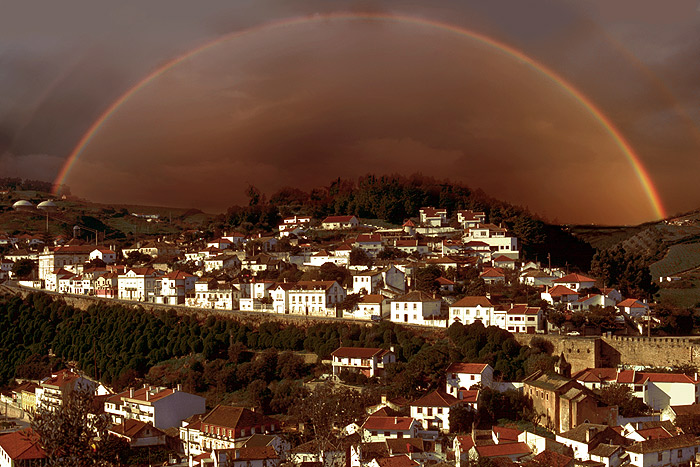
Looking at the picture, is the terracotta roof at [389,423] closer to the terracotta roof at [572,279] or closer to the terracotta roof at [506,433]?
the terracotta roof at [506,433]

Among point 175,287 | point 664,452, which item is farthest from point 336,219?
point 664,452

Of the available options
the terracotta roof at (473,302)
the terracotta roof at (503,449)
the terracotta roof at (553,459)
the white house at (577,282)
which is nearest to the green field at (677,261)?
the white house at (577,282)

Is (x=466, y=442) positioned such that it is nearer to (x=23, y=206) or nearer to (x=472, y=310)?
(x=472, y=310)

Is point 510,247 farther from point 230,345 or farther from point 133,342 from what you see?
point 133,342

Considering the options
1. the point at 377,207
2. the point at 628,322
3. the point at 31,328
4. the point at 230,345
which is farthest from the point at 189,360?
the point at 377,207

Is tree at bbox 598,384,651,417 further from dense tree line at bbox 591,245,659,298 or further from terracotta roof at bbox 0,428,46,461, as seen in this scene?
terracotta roof at bbox 0,428,46,461

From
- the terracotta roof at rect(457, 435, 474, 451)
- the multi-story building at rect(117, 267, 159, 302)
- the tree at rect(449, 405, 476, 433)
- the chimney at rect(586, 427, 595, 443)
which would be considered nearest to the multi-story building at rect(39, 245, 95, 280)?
the multi-story building at rect(117, 267, 159, 302)
